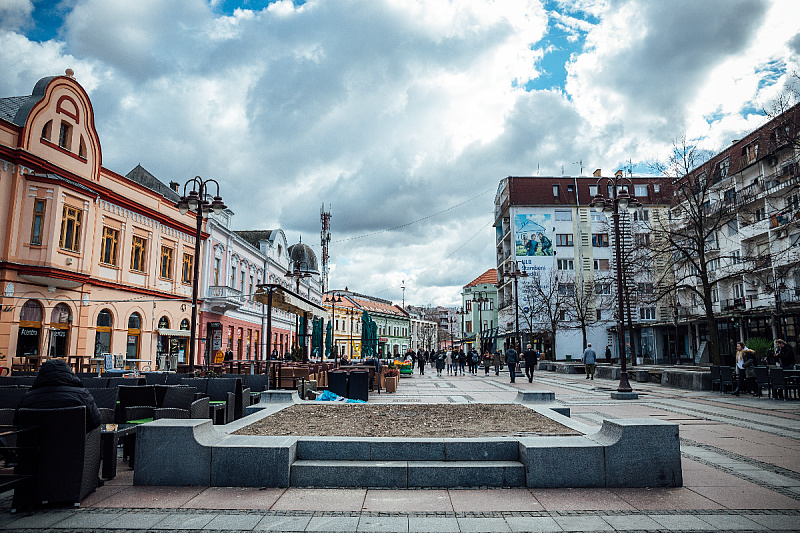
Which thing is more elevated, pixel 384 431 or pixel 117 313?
pixel 117 313

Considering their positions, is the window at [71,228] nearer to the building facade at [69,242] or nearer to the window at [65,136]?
the building facade at [69,242]

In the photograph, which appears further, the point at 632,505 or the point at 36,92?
the point at 36,92

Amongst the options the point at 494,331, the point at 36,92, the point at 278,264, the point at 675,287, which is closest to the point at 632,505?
the point at 675,287

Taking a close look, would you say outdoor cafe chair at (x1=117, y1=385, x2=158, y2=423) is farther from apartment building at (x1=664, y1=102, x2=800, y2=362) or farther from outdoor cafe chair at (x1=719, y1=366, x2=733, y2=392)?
apartment building at (x1=664, y1=102, x2=800, y2=362)

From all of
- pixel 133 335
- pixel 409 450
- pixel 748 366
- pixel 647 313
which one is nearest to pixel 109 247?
pixel 133 335

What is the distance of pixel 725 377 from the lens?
56.1 feet

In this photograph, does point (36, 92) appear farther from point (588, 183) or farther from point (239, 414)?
point (588, 183)

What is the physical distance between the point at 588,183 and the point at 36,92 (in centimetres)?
5294

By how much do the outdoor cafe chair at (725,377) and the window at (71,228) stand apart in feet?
79.7

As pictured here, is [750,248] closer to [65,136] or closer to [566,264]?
[566,264]

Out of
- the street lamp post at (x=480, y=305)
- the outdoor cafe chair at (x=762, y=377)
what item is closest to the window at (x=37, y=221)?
the outdoor cafe chair at (x=762, y=377)

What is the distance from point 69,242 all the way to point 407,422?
61.7 feet

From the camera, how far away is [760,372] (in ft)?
51.6

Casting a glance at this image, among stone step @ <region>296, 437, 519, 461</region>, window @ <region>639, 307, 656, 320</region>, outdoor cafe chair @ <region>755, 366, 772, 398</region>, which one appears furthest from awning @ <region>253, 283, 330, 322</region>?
window @ <region>639, 307, 656, 320</region>
